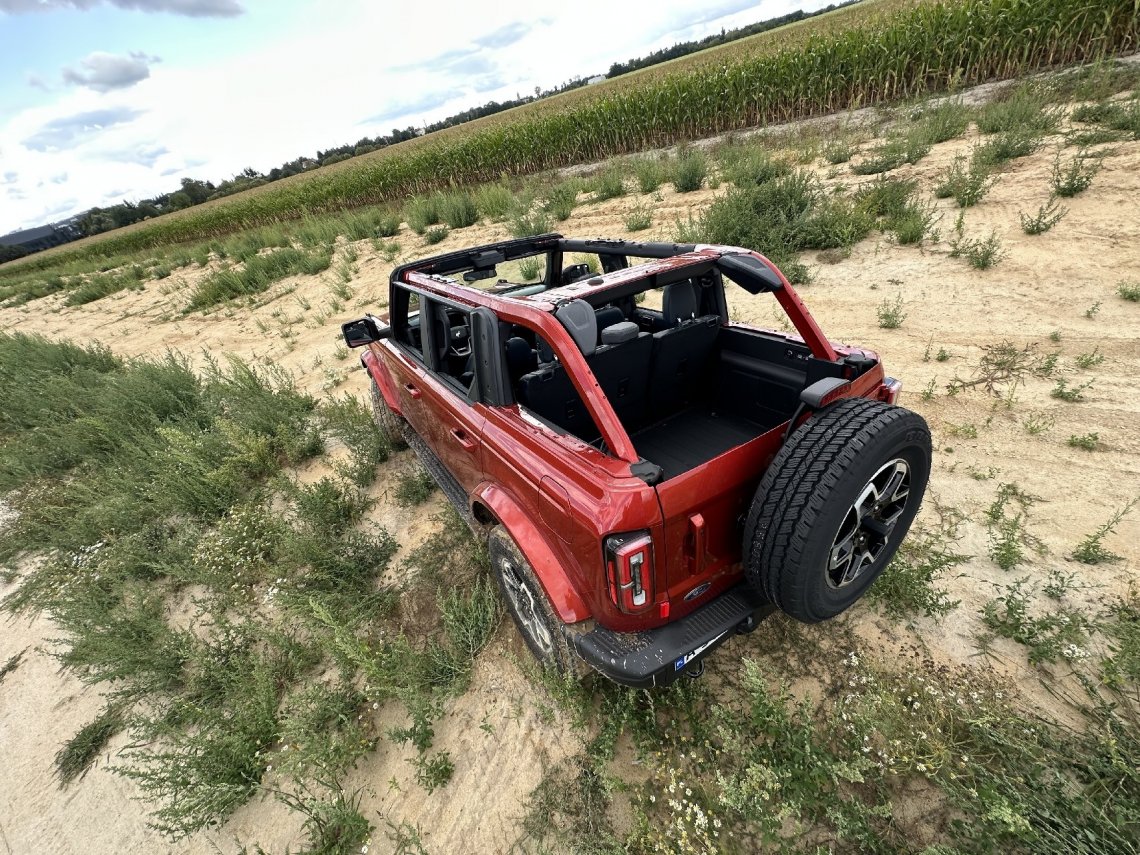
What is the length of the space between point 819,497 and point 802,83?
47.7 ft

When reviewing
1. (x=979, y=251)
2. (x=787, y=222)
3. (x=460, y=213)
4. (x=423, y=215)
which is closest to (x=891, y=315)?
(x=979, y=251)

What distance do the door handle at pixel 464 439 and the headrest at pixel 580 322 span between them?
2.72ft

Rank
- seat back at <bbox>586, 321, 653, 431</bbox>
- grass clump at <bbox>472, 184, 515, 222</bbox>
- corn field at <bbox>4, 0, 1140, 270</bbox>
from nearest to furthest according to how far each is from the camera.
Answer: seat back at <bbox>586, 321, 653, 431</bbox> → corn field at <bbox>4, 0, 1140, 270</bbox> → grass clump at <bbox>472, 184, 515, 222</bbox>

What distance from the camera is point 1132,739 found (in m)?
1.78

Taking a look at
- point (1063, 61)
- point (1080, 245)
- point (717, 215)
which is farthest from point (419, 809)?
point (1063, 61)

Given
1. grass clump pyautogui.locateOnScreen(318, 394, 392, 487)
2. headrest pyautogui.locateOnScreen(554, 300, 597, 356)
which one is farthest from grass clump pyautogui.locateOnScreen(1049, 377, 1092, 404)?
grass clump pyautogui.locateOnScreen(318, 394, 392, 487)

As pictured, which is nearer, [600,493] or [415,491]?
[600,493]

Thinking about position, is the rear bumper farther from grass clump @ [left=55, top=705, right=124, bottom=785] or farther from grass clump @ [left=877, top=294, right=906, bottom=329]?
grass clump @ [left=877, top=294, right=906, bottom=329]

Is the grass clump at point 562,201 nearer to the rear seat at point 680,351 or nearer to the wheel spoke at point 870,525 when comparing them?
the rear seat at point 680,351

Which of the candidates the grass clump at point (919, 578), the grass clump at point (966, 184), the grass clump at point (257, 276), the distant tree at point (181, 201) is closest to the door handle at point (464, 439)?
the grass clump at point (919, 578)

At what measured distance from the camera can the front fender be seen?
2010mm

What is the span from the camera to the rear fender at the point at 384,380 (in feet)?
13.4

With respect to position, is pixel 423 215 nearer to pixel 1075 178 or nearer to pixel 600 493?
pixel 1075 178

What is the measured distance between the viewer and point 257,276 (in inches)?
443
